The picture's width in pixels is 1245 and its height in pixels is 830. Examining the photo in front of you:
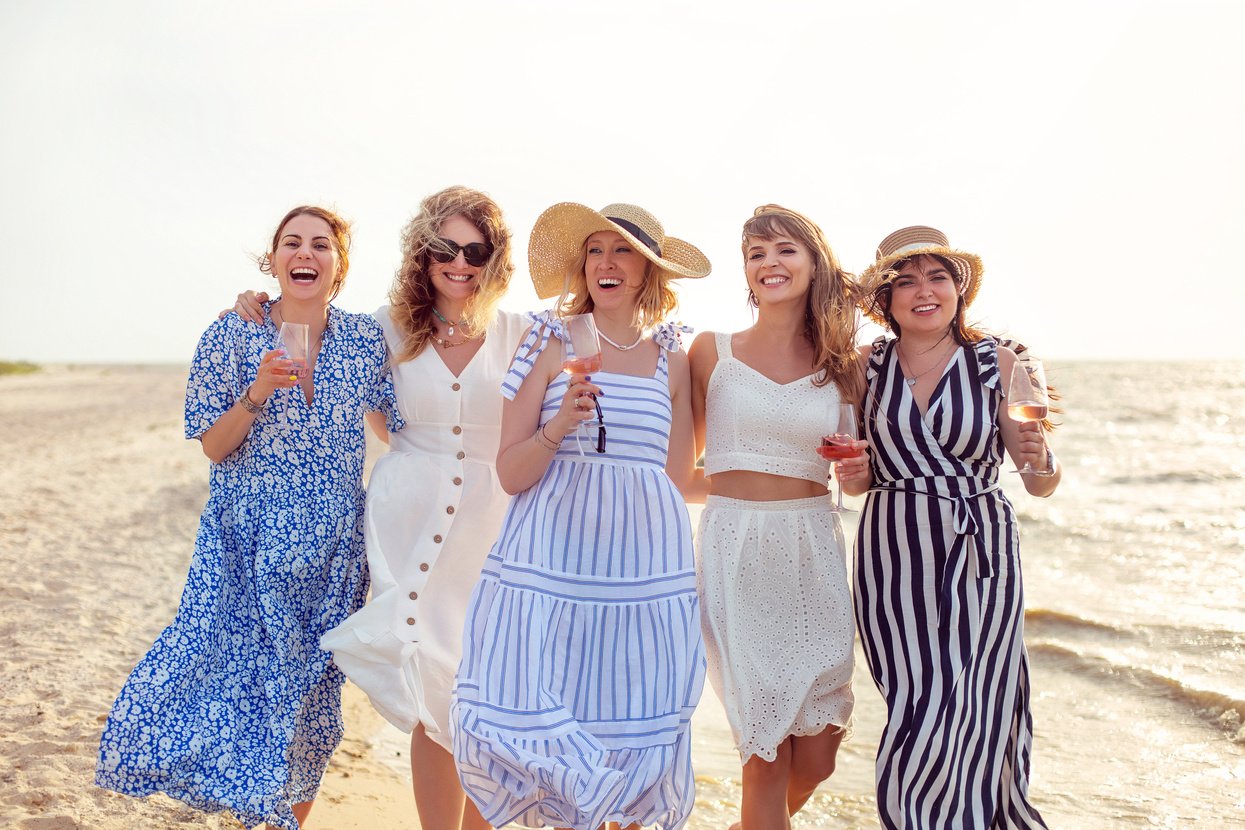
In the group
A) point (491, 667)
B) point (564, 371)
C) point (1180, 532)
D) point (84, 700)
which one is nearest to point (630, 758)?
point (491, 667)

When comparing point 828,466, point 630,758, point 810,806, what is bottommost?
point 810,806

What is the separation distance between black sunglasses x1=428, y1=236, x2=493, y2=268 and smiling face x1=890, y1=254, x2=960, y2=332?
1.84m

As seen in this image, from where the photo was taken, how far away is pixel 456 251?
4523 mm

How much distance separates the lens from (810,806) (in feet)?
19.3

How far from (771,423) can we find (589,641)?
4.08 ft

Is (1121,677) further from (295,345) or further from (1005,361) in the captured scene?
(295,345)

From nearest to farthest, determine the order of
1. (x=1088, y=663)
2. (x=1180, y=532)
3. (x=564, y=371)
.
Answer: (x=564, y=371) → (x=1088, y=663) → (x=1180, y=532)

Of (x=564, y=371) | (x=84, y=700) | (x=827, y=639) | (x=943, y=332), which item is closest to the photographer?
(x=564, y=371)

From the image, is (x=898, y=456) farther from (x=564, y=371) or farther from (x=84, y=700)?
(x=84, y=700)

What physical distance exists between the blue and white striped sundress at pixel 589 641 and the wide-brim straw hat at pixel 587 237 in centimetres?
43

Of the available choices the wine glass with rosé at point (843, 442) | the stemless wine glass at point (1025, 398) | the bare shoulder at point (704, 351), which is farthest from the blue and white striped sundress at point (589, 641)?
the stemless wine glass at point (1025, 398)

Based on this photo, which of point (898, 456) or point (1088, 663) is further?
point (1088, 663)

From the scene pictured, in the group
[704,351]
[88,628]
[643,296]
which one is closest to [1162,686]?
[704,351]

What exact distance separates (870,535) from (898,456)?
0.36 m
